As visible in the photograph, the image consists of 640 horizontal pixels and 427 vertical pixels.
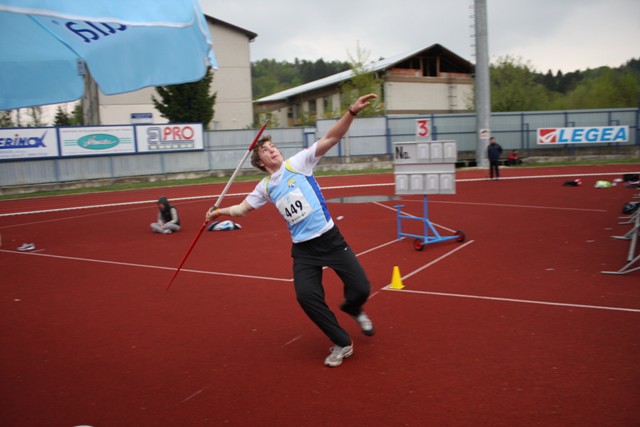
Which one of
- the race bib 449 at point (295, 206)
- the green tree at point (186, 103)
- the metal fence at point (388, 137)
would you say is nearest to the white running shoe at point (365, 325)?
the race bib 449 at point (295, 206)

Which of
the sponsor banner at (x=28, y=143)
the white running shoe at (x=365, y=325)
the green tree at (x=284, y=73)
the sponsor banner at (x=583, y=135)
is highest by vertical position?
the green tree at (x=284, y=73)

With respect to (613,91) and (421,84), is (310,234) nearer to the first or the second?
(421,84)

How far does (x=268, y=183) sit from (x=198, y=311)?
103 inches

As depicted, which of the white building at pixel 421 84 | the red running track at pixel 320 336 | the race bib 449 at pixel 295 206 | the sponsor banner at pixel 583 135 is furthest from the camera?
the white building at pixel 421 84

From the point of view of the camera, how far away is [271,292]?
7.73 metres

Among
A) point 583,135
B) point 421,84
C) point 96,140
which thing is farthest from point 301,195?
point 421,84

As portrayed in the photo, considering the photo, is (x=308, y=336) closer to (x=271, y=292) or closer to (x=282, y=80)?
(x=271, y=292)

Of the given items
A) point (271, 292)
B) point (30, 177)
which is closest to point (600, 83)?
point (30, 177)

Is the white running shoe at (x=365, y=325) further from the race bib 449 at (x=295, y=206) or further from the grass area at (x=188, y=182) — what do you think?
the grass area at (x=188, y=182)

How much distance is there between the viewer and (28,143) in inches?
1020

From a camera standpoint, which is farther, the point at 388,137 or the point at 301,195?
the point at 388,137

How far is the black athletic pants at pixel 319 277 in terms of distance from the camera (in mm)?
5035

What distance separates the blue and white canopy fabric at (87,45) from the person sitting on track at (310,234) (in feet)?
6.81

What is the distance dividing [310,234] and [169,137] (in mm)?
26343
